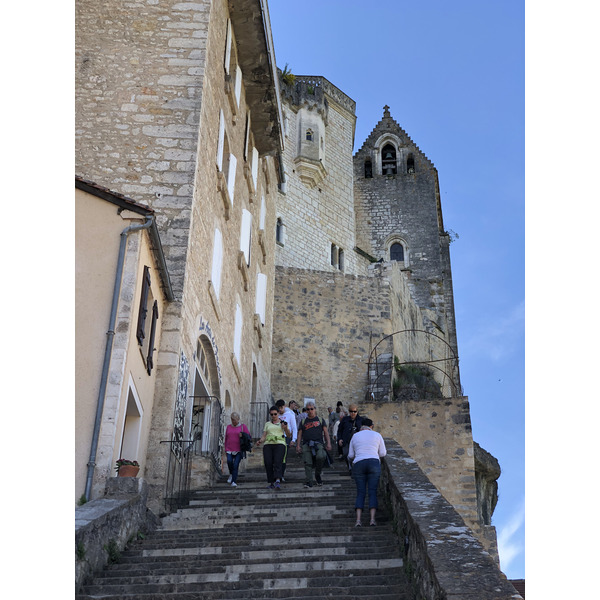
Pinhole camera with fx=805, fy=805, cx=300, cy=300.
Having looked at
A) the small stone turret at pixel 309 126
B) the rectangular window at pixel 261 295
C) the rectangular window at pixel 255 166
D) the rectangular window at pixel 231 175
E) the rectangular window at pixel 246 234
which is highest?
the small stone turret at pixel 309 126

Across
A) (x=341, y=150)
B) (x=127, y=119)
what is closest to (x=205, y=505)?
(x=127, y=119)

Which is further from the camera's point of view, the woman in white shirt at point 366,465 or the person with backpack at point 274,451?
the person with backpack at point 274,451

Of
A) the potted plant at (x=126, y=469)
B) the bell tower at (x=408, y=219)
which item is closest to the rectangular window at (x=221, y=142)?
the potted plant at (x=126, y=469)

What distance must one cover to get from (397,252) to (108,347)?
30708 millimetres

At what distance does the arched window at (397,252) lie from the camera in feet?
125

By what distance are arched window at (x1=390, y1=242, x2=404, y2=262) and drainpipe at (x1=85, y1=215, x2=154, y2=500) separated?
2942cm

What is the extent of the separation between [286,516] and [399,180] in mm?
33119

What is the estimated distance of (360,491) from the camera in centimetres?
793

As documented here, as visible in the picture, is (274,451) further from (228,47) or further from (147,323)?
(228,47)

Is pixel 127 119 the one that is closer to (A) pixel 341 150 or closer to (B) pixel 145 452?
(B) pixel 145 452

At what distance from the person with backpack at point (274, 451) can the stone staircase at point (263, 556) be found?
37.8 inches

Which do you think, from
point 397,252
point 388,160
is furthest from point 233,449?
point 388,160

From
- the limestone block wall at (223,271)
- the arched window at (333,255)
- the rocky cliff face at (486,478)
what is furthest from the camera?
the arched window at (333,255)

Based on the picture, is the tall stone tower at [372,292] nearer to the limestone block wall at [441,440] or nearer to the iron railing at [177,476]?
the limestone block wall at [441,440]
